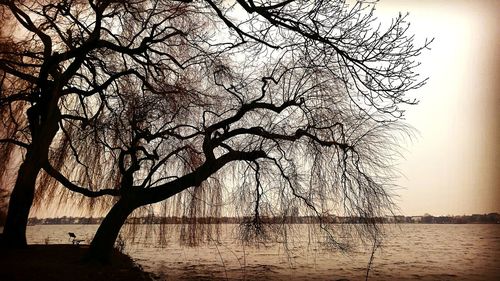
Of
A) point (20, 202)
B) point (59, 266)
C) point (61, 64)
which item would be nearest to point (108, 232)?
point (59, 266)

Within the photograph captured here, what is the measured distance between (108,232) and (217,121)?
4.02 ft

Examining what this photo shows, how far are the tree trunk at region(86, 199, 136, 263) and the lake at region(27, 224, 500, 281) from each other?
332mm

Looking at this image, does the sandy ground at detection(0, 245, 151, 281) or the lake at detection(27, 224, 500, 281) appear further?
the lake at detection(27, 224, 500, 281)

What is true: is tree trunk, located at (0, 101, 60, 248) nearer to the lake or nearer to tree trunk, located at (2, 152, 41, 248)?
tree trunk, located at (2, 152, 41, 248)

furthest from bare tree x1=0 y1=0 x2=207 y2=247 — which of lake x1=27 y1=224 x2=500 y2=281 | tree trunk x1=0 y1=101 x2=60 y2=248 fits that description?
lake x1=27 y1=224 x2=500 y2=281

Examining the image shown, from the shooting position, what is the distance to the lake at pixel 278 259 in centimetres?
337

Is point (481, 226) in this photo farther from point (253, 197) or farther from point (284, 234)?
point (253, 197)

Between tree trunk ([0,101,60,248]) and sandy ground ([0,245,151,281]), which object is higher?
tree trunk ([0,101,60,248])

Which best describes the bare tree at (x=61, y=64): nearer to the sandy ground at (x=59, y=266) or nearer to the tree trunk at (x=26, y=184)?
the tree trunk at (x=26, y=184)

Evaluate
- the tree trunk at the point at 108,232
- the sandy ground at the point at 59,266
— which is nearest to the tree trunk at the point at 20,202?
the sandy ground at the point at 59,266

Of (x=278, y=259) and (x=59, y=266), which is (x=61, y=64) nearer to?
(x=59, y=266)

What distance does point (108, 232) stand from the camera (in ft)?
11.4

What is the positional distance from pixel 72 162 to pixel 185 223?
107cm

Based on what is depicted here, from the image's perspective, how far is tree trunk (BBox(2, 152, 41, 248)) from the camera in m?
3.46
